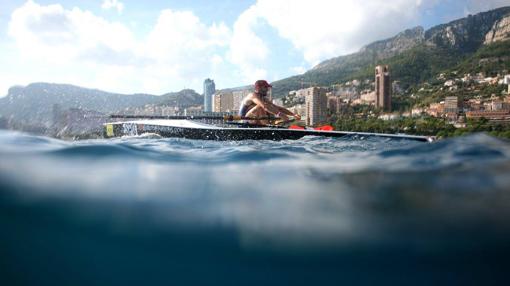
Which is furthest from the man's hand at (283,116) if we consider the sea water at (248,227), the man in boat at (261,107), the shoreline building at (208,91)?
the shoreline building at (208,91)

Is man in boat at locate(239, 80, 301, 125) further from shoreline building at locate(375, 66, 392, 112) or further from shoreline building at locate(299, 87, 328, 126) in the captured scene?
shoreline building at locate(375, 66, 392, 112)

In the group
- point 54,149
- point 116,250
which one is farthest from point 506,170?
point 54,149

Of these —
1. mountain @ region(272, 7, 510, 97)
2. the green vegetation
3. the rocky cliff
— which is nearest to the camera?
the green vegetation

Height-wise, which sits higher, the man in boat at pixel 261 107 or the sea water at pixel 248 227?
the man in boat at pixel 261 107

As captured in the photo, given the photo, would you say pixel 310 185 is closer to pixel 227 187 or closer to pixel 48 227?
pixel 227 187

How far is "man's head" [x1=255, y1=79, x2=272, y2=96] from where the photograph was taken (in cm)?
1145

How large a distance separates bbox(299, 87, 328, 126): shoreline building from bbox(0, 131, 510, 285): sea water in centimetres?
1955

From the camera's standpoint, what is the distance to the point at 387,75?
1195 inches

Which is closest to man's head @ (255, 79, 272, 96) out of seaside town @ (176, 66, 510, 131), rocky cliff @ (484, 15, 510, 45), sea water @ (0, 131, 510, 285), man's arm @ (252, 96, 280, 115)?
man's arm @ (252, 96, 280, 115)

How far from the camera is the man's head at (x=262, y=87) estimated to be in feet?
37.6

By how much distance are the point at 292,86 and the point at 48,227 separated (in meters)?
42.4

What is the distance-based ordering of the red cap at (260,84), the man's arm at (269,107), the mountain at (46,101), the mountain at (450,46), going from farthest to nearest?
the mountain at (450,46) < the red cap at (260,84) < the man's arm at (269,107) < the mountain at (46,101)

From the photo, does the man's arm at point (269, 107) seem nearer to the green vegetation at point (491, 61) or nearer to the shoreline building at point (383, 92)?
the shoreline building at point (383, 92)

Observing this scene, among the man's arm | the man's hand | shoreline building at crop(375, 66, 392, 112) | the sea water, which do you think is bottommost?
the sea water
